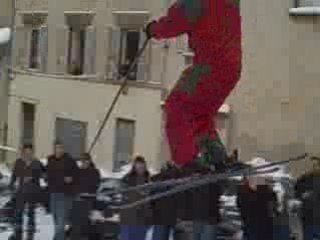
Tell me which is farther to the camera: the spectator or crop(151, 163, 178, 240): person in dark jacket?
the spectator

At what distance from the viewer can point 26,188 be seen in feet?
47.1

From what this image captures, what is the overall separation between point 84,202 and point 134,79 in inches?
477

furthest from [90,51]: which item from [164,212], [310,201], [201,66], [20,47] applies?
[201,66]

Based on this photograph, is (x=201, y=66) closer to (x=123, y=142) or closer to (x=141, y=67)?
(x=141, y=67)

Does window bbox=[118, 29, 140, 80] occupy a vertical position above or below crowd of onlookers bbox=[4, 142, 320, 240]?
above

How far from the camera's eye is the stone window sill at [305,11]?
19625 mm

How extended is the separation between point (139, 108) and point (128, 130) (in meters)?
0.92

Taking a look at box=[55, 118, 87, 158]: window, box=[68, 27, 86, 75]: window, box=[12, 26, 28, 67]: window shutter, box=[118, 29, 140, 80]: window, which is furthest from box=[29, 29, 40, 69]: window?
box=[118, 29, 140, 80]: window

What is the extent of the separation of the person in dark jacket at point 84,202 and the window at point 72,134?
41.0 feet

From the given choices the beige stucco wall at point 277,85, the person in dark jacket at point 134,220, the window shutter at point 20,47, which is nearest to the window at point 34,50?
the window shutter at point 20,47

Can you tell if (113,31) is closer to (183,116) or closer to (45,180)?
(45,180)

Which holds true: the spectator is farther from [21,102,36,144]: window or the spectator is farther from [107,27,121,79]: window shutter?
[21,102,36,144]: window

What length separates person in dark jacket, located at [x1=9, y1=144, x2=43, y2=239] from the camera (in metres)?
14.4

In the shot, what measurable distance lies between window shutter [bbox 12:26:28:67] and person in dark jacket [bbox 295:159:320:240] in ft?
58.1
